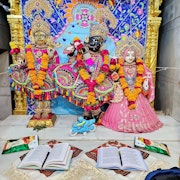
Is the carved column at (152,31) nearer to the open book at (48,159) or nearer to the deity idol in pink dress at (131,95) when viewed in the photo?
the deity idol in pink dress at (131,95)

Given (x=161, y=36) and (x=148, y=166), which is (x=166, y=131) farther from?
(x=161, y=36)

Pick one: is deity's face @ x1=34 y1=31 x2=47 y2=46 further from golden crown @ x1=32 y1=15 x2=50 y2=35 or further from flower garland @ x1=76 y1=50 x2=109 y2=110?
flower garland @ x1=76 y1=50 x2=109 y2=110

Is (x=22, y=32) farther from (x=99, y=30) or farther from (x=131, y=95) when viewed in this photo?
(x=131, y=95)

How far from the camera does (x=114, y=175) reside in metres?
1.49

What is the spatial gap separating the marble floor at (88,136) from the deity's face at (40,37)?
1.17m

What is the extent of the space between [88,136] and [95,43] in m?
1.22

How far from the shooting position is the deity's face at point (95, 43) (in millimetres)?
2520

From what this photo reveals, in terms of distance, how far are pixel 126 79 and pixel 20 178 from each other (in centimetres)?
173

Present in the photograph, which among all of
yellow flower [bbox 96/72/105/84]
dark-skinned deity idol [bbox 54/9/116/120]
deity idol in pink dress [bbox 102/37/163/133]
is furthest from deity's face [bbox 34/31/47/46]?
deity idol in pink dress [bbox 102/37/163/133]

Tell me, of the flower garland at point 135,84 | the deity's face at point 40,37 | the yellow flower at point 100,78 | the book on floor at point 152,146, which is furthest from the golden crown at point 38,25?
the book on floor at point 152,146

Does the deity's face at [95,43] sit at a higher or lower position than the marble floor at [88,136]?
higher

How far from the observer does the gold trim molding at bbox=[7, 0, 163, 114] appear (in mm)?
2881

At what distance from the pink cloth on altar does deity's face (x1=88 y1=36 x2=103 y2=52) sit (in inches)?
29.0

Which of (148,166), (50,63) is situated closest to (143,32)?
(50,63)
